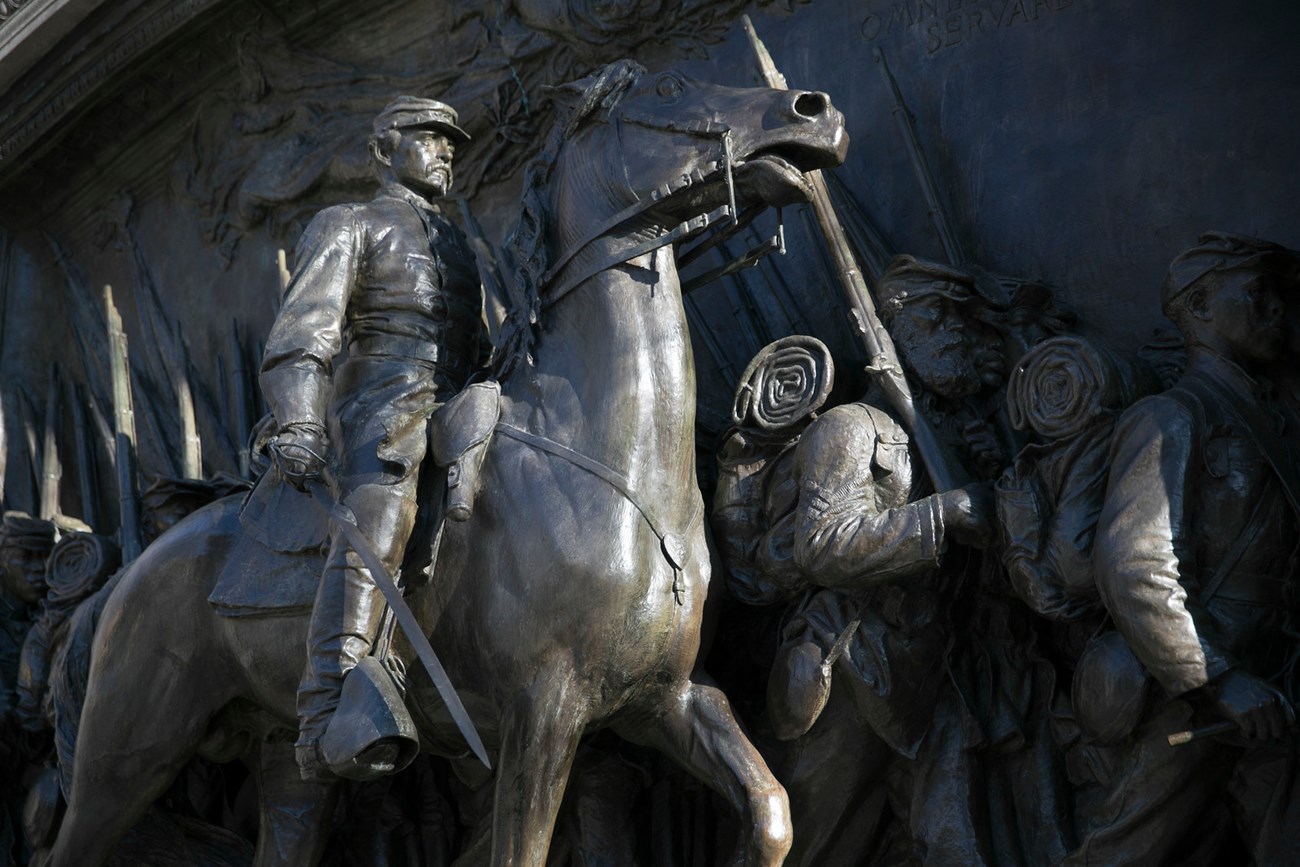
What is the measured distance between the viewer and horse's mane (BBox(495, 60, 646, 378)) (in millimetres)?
7711

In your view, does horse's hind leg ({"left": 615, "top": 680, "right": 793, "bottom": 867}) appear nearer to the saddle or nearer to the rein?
the rein

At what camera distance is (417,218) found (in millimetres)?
8180

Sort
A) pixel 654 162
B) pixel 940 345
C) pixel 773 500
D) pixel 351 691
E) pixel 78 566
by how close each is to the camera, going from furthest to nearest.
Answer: pixel 78 566 → pixel 940 345 → pixel 773 500 → pixel 654 162 → pixel 351 691

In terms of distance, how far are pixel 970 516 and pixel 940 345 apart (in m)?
0.84

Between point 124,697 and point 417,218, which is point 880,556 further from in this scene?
point 124,697

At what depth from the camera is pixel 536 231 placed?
7781 mm

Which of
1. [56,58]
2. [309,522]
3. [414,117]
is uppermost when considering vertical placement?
[56,58]

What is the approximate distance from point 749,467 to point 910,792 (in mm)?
1299

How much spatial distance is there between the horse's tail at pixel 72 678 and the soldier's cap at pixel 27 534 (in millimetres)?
1260

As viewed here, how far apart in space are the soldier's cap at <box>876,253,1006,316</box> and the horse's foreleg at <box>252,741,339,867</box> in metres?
2.81

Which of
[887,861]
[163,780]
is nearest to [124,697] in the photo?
[163,780]

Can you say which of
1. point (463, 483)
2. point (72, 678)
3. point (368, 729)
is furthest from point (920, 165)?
point (72, 678)

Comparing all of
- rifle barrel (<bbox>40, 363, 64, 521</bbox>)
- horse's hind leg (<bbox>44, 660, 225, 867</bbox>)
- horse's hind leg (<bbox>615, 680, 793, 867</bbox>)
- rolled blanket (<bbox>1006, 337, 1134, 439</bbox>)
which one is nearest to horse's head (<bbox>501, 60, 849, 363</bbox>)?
rolled blanket (<bbox>1006, 337, 1134, 439</bbox>)

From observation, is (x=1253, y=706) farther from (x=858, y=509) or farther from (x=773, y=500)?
(x=773, y=500)
